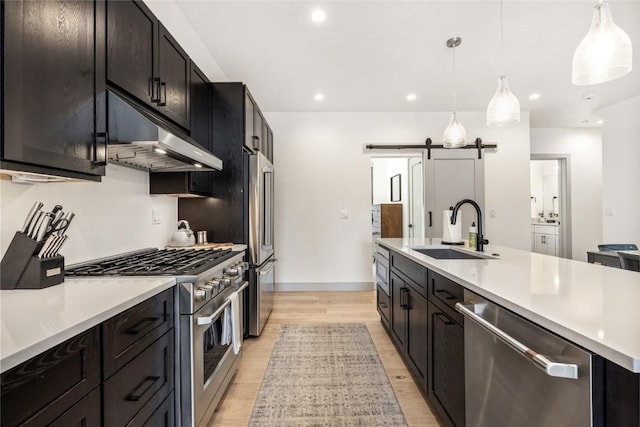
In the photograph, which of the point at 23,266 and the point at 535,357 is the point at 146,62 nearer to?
the point at 23,266

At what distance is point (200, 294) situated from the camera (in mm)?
1441

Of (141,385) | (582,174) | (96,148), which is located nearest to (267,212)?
(96,148)

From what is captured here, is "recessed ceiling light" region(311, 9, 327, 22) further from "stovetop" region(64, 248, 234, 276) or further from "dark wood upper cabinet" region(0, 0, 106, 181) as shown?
"stovetop" region(64, 248, 234, 276)

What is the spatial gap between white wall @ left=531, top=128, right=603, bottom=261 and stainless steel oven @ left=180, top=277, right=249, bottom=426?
6481mm

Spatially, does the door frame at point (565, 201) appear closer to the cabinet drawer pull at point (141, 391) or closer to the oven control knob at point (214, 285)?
the oven control knob at point (214, 285)

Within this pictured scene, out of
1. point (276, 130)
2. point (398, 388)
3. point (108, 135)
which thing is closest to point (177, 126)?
point (108, 135)

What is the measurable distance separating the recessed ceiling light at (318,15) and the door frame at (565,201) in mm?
5204

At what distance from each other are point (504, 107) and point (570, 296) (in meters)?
1.73

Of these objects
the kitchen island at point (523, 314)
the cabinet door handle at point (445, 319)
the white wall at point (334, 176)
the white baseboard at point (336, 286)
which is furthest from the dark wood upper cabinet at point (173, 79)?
the white baseboard at point (336, 286)

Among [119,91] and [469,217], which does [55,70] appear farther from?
[469,217]

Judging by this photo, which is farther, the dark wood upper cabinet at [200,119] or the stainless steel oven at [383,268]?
the stainless steel oven at [383,268]

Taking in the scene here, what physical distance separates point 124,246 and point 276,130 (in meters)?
3.28

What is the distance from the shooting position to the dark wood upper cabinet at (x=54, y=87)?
3.11ft

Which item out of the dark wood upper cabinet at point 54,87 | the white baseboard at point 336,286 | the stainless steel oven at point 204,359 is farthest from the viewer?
the white baseboard at point 336,286
